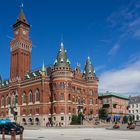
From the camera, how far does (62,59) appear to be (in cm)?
10119

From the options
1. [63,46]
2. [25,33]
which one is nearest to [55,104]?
[63,46]

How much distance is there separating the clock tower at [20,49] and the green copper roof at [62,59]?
18.6m

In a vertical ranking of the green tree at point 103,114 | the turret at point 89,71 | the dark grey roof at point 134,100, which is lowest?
the green tree at point 103,114

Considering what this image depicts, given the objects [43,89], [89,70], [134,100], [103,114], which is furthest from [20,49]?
[134,100]

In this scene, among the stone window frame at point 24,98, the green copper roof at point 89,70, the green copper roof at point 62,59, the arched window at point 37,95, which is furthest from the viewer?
the green copper roof at point 89,70

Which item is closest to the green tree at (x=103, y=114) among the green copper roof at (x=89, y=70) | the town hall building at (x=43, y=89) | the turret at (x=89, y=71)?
the town hall building at (x=43, y=89)

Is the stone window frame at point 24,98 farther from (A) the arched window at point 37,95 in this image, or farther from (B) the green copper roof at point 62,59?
(B) the green copper roof at point 62,59

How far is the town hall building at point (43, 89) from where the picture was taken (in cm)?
9875

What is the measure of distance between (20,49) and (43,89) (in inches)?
865

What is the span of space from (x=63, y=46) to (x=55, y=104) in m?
20.3

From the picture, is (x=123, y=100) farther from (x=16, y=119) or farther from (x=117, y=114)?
(x=16, y=119)

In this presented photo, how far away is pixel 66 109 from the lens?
97.9m

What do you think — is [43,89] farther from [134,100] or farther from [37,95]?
[134,100]

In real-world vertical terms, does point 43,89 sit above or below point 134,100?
above
